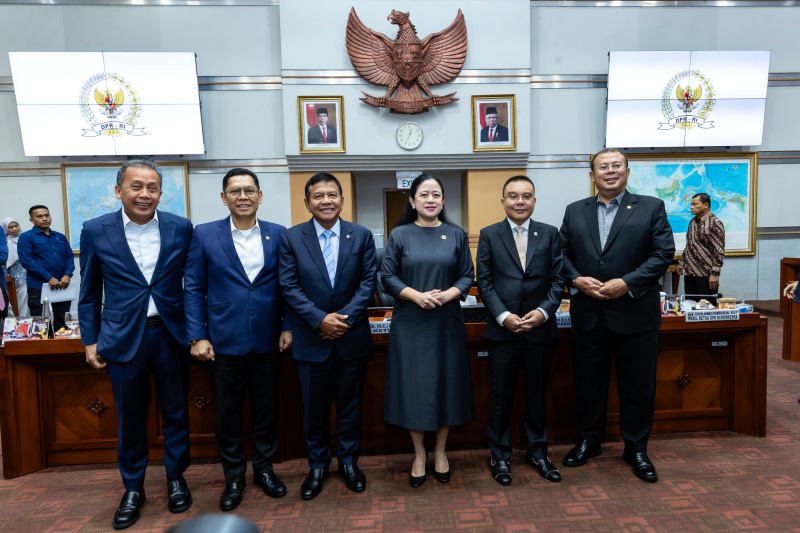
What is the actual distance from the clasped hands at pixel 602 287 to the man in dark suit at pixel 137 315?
1.99 meters

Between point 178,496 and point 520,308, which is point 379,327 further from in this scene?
point 178,496

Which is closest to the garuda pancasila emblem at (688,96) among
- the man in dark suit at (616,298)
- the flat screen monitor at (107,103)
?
the man in dark suit at (616,298)

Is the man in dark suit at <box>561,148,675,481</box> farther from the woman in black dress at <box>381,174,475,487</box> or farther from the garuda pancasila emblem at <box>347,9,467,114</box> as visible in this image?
the garuda pancasila emblem at <box>347,9,467,114</box>

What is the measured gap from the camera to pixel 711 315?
2.74 meters

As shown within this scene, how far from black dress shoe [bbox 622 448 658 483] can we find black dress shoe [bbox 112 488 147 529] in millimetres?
2447

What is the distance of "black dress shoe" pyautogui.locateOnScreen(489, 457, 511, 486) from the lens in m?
2.32

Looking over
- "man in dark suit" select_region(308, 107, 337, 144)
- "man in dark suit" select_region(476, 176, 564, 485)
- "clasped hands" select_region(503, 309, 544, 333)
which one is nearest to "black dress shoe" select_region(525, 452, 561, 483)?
"man in dark suit" select_region(476, 176, 564, 485)

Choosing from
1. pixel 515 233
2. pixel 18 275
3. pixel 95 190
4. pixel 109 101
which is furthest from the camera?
pixel 95 190

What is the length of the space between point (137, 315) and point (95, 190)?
5419 mm

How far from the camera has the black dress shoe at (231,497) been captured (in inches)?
85.7

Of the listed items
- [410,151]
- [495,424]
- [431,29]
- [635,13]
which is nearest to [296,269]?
[495,424]

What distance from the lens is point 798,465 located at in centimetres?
245

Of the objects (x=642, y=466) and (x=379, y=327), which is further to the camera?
(x=379, y=327)

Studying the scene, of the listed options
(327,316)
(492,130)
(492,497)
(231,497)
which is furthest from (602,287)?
(492,130)
